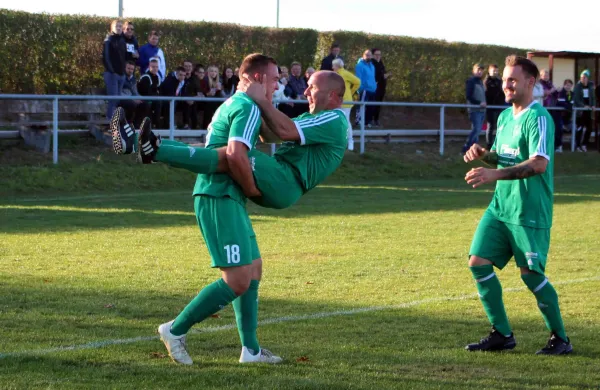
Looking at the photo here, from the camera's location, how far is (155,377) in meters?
5.75

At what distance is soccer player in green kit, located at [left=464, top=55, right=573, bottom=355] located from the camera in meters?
6.64

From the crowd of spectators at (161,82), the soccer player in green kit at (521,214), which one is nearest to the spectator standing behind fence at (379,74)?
the crowd of spectators at (161,82)

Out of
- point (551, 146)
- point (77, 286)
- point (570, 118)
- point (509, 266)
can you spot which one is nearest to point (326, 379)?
point (551, 146)

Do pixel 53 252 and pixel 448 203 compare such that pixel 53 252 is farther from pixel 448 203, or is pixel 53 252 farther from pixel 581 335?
pixel 448 203

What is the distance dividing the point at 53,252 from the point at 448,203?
8.22m

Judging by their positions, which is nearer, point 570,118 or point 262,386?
point 262,386

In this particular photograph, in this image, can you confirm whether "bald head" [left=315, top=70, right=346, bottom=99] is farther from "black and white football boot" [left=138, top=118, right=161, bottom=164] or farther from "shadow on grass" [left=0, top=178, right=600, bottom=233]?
"shadow on grass" [left=0, top=178, right=600, bottom=233]

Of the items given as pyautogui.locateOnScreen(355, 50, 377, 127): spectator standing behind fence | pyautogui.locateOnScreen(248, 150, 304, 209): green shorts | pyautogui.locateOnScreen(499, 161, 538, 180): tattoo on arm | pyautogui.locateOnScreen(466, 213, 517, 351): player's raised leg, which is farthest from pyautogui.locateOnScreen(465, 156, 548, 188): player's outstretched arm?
pyautogui.locateOnScreen(355, 50, 377, 127): spectator standing behind fence

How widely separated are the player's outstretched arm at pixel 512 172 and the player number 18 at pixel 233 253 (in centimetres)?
155

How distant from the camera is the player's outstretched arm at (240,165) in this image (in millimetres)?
5844

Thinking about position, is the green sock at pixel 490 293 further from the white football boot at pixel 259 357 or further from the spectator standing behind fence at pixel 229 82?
the spectator standing behind fence at pixel 229 82

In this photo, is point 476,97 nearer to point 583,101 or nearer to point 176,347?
point 583,101

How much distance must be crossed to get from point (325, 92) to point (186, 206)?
9.81 meters

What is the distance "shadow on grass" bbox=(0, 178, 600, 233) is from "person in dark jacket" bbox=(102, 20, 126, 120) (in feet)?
9.41
